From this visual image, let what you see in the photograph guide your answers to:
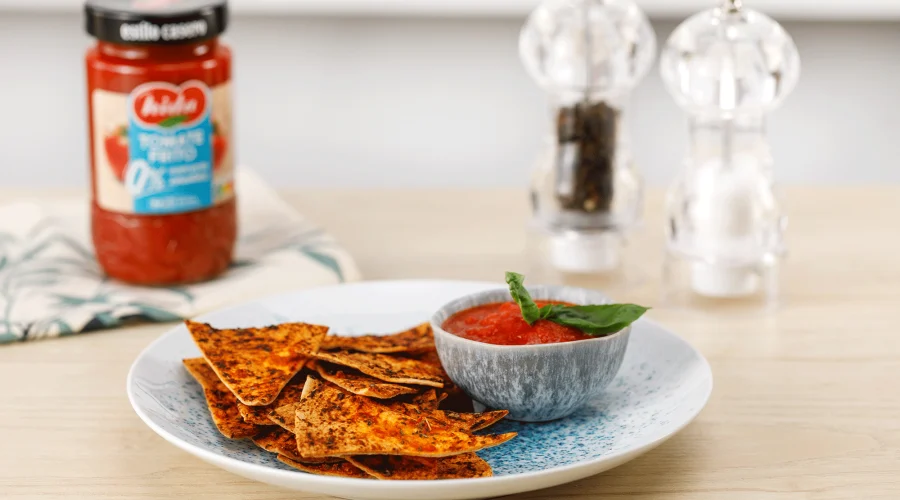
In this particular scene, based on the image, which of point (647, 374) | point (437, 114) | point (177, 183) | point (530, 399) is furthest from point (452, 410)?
point (437, 114)

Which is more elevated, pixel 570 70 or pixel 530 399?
pixel 570 70

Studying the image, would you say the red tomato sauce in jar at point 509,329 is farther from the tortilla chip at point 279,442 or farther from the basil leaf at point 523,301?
the tortilla chip at point 279,442

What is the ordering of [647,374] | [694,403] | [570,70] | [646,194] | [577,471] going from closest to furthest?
[577,471]
[694,403]
[647,374]
[570,70]
[646,194]

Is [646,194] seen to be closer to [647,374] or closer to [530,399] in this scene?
[647,374]

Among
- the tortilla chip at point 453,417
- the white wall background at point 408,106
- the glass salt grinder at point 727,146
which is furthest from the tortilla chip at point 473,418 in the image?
the white wall background at point 408,106

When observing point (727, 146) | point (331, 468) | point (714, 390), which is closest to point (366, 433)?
point (331, 468)

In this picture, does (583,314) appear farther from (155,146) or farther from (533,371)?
(155,146)
